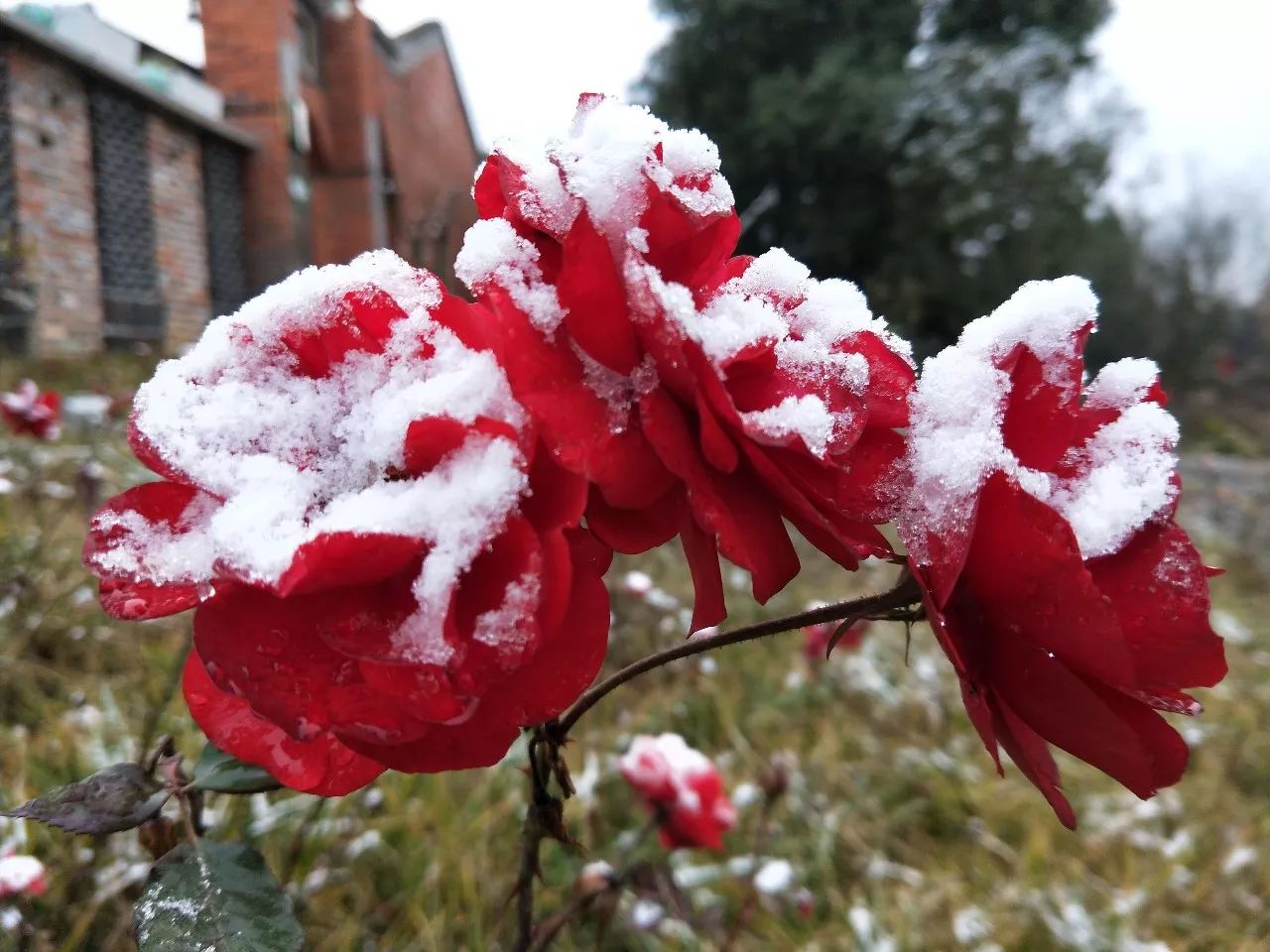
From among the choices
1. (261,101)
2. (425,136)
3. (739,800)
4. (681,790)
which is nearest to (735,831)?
(739,800)

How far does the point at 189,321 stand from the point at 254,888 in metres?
5.09

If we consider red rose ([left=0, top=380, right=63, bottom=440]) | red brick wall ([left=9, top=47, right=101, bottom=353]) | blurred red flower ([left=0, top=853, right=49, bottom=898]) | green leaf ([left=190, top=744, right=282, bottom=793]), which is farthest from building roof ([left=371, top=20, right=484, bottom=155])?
green leaf ([left=190, top=744, right=282, bottom=793])

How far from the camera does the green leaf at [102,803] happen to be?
0.33m

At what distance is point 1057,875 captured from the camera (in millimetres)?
1438

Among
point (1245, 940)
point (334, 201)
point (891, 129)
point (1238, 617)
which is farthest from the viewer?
point (891, 129)

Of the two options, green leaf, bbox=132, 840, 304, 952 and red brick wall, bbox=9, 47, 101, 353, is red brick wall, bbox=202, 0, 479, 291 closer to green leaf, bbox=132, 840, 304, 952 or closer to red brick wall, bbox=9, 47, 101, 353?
red brick wall, bbox=9, 47, 101, 353

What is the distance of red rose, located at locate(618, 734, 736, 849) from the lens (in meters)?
0.94

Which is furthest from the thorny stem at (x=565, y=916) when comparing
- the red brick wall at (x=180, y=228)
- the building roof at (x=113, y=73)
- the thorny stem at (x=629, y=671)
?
the red brick wall at (x=180, y=228)

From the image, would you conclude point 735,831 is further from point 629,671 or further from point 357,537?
point 357,537

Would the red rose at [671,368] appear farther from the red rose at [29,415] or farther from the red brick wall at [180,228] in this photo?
the red brick wall at [180,228]

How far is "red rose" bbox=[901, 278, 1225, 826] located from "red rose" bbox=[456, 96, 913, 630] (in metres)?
0.03

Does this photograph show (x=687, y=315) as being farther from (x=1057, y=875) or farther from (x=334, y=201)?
(x=334, y=201)

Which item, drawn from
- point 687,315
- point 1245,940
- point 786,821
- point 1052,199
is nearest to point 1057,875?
point 1245,940

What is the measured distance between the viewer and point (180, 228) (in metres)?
4.60
